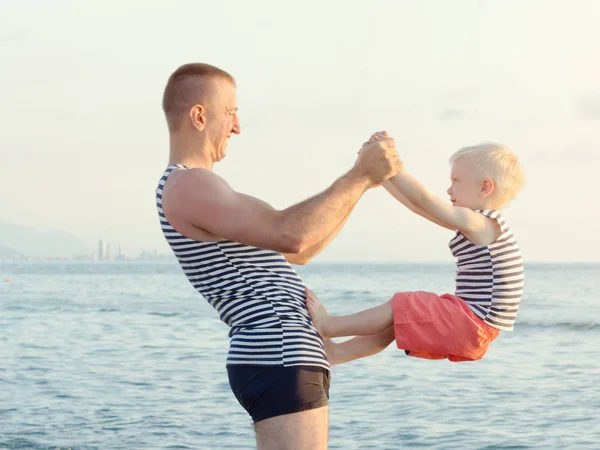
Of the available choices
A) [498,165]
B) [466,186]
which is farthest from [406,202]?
[498,165]

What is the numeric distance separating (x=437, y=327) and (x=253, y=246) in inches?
29.3

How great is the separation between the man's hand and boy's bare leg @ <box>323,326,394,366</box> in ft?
2.51

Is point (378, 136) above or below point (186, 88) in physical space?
below

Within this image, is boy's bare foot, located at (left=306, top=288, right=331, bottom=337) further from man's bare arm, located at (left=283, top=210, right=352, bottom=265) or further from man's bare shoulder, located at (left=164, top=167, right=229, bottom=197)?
man's bare shoulder, located at (left=164, top=167, right=229, bottom=197)

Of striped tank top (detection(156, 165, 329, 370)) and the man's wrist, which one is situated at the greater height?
the man's wrist

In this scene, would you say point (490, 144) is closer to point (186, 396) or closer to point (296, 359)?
point (296, 359)

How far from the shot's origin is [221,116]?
2.88 metres

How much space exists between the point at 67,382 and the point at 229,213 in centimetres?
975

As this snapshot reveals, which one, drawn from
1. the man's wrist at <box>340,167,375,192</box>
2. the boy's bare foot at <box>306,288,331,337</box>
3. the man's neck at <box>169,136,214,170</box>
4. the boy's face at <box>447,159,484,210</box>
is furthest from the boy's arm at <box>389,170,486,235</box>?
the man's neck at <box>169,136,214,170</box>

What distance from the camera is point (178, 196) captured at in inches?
107

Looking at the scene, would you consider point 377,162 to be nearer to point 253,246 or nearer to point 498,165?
point 253,246

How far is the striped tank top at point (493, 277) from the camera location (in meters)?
3.15

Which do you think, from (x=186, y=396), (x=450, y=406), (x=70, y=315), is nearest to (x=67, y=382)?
(x=186, y=396)

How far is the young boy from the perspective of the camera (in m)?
3.08
